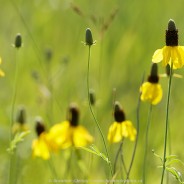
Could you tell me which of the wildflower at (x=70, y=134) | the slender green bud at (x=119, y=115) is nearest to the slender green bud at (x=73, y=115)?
the wildflower at (x=70, y=134)

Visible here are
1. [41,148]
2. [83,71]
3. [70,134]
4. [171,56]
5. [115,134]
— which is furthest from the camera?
[83,71]

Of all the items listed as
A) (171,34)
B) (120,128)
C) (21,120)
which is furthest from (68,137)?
(171,34)

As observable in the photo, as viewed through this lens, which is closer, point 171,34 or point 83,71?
point 171,34

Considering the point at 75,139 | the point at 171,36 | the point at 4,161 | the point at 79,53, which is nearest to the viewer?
the point at 171,36

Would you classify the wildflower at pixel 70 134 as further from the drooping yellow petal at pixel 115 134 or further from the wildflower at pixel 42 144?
the drooping yellow petal at pixel 115 134

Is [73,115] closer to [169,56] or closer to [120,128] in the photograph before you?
[120,128]

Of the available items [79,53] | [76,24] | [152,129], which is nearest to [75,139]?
[152,129]

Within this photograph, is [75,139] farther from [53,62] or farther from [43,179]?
[53,62]
